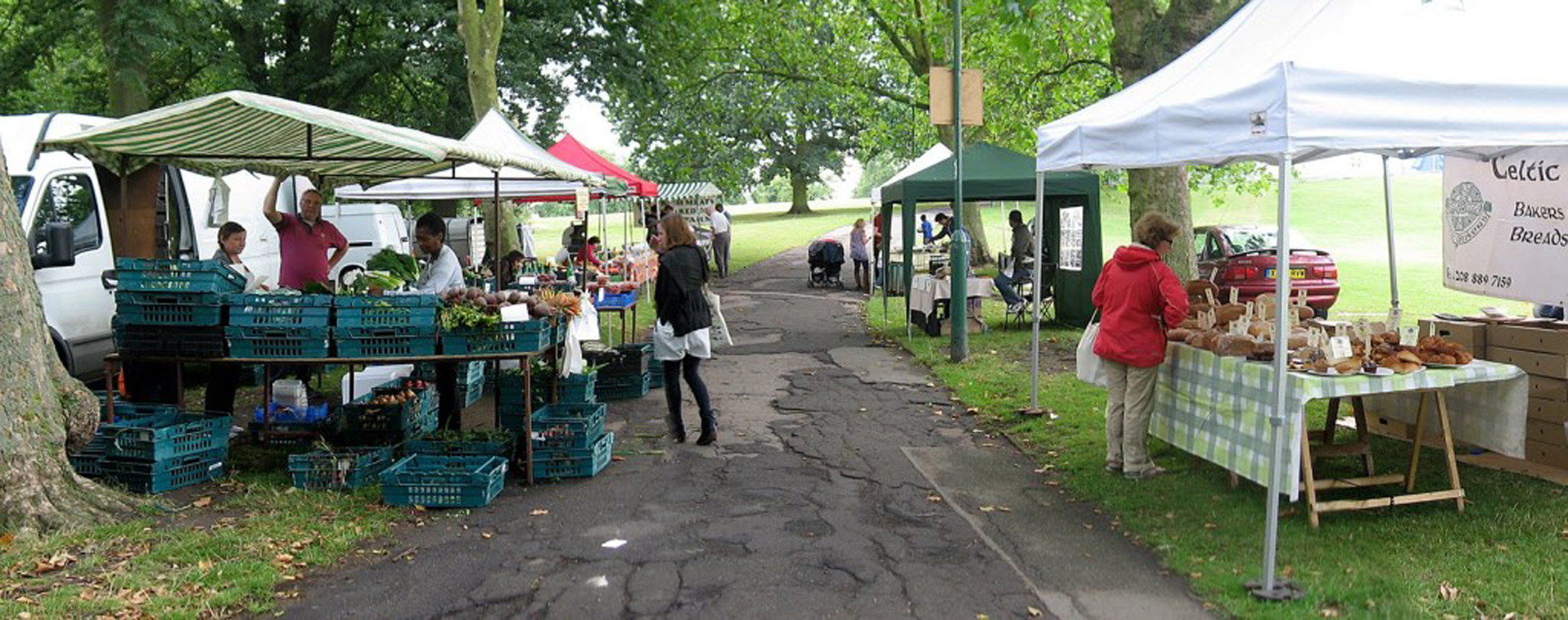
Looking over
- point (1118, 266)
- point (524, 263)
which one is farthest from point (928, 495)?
point (524, 263)

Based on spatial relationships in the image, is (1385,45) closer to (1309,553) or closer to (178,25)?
(1309,553)

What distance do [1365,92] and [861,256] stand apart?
20.2 metres

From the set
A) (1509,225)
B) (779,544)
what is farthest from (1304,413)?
(1509,225)

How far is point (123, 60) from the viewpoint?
18.1m

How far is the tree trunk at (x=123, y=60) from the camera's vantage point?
17906 mm

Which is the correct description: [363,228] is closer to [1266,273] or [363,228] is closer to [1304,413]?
[1266,273]

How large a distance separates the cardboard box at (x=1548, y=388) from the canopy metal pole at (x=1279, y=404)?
2.72m

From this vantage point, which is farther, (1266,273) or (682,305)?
(1266,273)

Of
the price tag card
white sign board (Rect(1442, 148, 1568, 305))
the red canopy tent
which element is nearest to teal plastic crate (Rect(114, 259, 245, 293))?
the price tag card

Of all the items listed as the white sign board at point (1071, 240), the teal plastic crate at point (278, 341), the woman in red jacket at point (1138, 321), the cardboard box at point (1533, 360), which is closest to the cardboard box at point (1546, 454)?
the cardboard box at point (1533, 360)

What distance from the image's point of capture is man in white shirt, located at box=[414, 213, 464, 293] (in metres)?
8.29

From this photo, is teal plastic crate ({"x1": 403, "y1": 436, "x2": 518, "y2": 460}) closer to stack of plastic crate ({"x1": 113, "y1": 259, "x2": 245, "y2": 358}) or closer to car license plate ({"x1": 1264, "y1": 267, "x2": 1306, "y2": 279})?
stack of plastic crate ({"x1": 113, "y1": 259, "x2": 245, "y2": 358})

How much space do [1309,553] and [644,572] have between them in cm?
323

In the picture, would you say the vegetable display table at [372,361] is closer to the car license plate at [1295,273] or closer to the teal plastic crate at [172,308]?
the teal plastic crate at [172,308]
